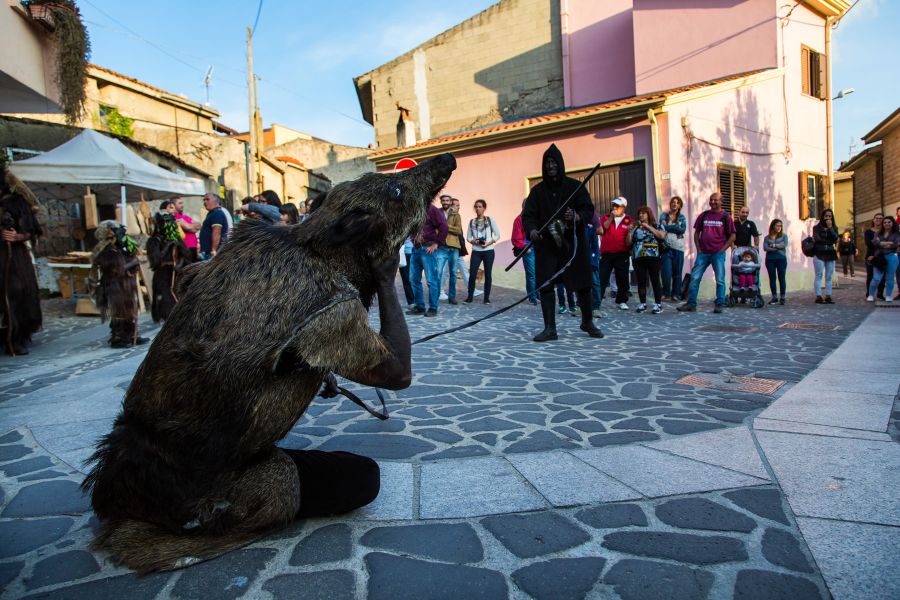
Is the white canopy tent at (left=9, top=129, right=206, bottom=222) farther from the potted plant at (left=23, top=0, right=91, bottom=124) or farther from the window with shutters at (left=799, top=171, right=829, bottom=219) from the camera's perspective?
the window with shutters at (left=799, top=171, right=829, bottom=219)

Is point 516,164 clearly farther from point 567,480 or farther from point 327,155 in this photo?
point 327,155

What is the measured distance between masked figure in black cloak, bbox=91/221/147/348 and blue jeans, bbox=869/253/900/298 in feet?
44.6

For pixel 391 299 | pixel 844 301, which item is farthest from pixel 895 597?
pixel 844 301

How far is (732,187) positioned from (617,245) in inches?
260

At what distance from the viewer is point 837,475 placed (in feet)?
8.24

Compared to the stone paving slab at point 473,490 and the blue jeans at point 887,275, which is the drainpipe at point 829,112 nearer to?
the blue jeans at point 887,275

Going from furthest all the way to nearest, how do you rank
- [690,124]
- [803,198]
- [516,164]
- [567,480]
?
[803,198]
[516,164]
[690,124]
[567,480]

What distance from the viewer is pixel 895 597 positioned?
65.2 inches

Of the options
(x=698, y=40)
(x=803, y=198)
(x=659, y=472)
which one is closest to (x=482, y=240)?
(x=659, y=472)

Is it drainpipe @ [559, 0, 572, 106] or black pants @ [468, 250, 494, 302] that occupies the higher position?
drainpipe @ [559, 0, 572, 106]

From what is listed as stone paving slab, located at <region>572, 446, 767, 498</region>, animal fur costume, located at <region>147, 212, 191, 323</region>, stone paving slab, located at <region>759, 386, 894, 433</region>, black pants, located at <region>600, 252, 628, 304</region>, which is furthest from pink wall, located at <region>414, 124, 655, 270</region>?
stone paving slab, located at <region>572, 446, 767, 498</region>

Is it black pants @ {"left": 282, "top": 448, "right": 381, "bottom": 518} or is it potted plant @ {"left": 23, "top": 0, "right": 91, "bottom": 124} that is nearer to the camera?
black pants @ {"left": 282, "top": 448, "right": 381, "bottom": 518}

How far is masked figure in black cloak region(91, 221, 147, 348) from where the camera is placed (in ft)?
24.1

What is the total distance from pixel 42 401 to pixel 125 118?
22.1 metres
